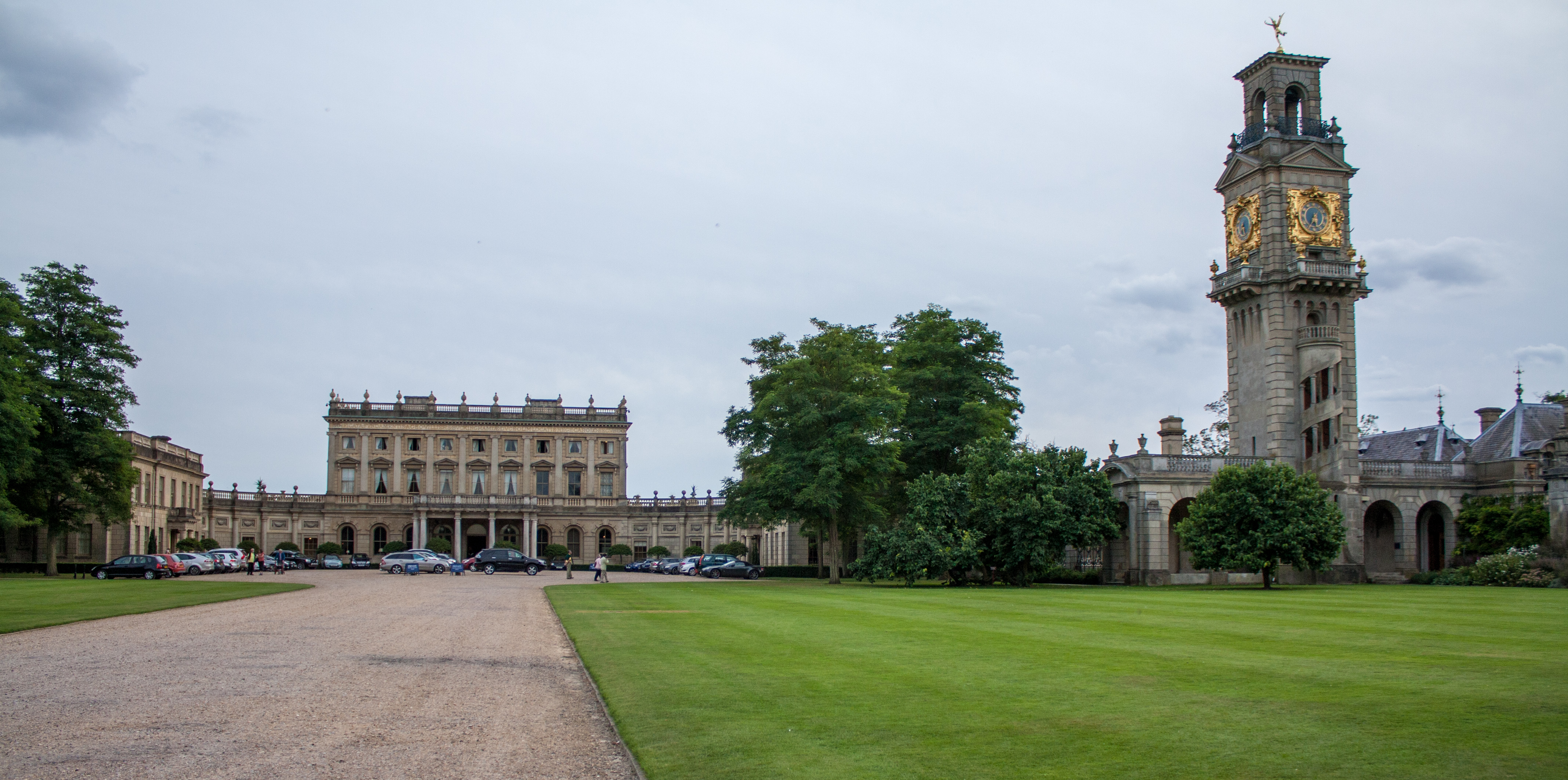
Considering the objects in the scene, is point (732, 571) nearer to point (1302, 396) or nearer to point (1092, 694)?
point (1302, 396)

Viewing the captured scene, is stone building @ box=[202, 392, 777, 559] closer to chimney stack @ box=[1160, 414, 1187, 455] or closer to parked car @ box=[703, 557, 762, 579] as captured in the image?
parked car @ box=[703, 557, 762, 579]

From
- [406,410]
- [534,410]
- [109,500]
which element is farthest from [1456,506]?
[406,410]

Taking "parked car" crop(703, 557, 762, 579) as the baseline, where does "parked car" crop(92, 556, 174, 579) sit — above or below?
above

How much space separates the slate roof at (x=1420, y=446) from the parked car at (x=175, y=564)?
56.7 metres

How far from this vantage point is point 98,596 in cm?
3522

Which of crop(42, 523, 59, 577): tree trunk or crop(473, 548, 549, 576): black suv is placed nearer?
crop(42, 523, 59, 577): tree trunk

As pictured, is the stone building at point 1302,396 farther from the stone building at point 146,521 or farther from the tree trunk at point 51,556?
the stone building at point 146,521

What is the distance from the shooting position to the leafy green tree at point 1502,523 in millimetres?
47750

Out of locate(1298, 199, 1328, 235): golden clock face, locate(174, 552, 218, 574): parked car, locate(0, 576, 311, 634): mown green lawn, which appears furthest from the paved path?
locate(1298, 199, 1328, 235): golden clock face

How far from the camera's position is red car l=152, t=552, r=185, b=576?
55469mm

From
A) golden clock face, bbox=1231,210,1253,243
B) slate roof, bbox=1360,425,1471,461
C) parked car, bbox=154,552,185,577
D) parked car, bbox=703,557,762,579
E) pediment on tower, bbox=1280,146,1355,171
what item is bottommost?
parked car, bbox=703,557,762,579

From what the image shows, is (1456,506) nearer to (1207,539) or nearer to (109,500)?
(1207,539)

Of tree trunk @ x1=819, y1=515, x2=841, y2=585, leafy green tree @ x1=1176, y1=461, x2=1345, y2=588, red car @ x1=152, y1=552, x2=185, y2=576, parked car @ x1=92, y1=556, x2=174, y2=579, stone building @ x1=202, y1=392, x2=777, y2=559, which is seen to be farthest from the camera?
stone building @ x1=202, y1=392, x2=777, y2=559

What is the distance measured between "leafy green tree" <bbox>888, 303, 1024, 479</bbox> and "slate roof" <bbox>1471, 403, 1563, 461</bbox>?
22181mm
